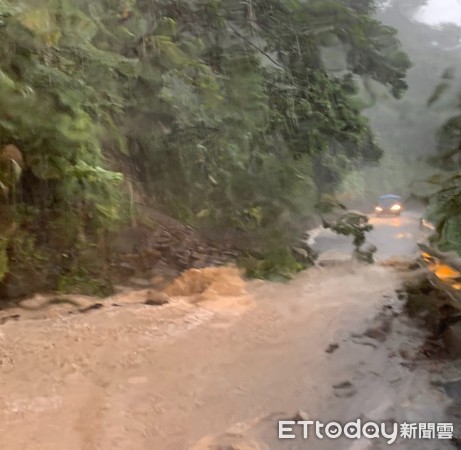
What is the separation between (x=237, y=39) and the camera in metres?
1.36

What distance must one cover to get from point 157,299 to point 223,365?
0.20 meters

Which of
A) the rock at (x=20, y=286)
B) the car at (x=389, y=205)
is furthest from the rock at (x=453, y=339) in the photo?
the rock at (x=20, y=286)

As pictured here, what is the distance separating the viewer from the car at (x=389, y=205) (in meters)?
1.26

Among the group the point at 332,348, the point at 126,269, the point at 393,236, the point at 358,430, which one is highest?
the point at 393,236

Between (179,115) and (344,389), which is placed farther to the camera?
(179,115)

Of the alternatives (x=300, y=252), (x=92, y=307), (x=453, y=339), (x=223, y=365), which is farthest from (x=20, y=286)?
(x=453, y=339)

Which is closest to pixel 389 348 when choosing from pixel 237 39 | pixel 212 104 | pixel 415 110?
pixel 415 110

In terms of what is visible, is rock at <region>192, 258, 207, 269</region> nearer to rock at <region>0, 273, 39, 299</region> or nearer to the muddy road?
the muddy road

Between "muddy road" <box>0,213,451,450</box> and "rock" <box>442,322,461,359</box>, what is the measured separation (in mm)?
44

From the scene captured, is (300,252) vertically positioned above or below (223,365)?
above

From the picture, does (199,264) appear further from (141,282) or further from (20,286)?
(20,286)

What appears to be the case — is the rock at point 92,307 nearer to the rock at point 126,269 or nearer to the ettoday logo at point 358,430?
the rock at point 126,269

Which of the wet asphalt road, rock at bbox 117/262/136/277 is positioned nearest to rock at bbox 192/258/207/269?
rock at bbox 117/262/136/277

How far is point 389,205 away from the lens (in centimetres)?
126
